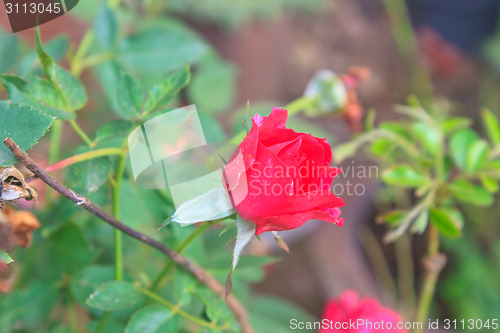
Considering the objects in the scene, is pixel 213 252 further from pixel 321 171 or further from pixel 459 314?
pixel 459 314

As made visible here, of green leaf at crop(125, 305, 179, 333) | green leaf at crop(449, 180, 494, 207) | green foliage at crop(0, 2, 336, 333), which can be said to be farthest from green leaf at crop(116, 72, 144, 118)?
A: green leaf at crop(449, 180, 494, 207)

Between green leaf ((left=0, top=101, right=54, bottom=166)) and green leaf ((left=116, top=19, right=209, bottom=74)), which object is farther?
green leaf ((left=116, top=19, right=209, bottom=74))

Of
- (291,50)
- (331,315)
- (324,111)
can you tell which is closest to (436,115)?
(324,111)

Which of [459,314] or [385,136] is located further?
[459,314]

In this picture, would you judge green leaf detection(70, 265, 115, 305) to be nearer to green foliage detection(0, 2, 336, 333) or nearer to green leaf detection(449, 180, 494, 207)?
green foliage detection(0, 2, 336, 333)

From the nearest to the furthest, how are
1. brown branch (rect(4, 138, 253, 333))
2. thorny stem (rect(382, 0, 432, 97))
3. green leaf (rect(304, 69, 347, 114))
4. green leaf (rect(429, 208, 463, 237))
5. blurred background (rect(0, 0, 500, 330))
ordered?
brown branch (rect(4, 138, 253, 333))
green leaf (rect(429, 208, 463, 237))
green leaf (rect(304, 69, 347, 114))
blurred background (rect(0, 0, 500, 330))
thorny stem (rect(382, 0, 432, 97))

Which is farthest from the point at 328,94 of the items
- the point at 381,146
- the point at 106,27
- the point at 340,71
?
the point at 340,71

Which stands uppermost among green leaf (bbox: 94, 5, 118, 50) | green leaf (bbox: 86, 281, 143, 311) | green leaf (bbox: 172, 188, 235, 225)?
green leaf (bbox: 94, 5, 118, 50)
